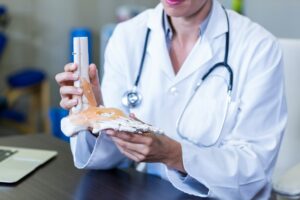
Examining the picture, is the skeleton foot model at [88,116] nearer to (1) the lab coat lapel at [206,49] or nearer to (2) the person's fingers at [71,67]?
(2) the person's fingers at [71,67]

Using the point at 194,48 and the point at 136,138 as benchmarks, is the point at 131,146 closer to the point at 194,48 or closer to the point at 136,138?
the point at 136,138

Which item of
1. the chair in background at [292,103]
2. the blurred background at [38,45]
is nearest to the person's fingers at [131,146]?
the chair in background at [292,103]

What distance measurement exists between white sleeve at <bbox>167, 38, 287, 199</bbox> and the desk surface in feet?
0.18

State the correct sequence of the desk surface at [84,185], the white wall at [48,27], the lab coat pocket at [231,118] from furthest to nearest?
the white wall at [48,27], the lab coat pocket at [231,118], the desk surface at [84,185]

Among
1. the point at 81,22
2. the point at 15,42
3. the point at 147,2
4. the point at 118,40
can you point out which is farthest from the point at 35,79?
the point at 118,40

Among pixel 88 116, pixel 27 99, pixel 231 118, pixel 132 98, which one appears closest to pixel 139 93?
pixel 132 98

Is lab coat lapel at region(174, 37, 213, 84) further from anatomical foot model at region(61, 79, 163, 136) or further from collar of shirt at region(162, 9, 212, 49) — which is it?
anatomical foot model at region(61, 79, 163, 136)

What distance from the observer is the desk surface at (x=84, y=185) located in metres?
0.97

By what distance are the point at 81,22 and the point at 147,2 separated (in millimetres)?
557

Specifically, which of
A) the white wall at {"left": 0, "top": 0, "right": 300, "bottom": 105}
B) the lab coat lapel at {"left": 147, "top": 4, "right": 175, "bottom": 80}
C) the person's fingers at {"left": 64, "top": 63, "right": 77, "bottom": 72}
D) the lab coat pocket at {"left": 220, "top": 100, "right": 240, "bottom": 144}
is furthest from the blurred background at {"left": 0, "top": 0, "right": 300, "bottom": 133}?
the person's fingers at {"left": 64, "top": 63, "right": 77, "bottom": 72}

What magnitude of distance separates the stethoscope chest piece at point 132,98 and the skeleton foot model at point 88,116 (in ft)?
0.84

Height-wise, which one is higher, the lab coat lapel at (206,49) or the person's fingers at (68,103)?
the lab coat lapel at (206,49)

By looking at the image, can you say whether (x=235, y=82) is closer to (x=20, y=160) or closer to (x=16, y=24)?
(x=20, y=160)

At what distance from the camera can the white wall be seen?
3719mm
